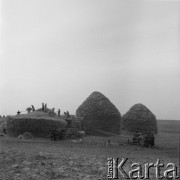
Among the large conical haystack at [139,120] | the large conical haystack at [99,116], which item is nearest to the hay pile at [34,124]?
the large conical haystack at [99,116]

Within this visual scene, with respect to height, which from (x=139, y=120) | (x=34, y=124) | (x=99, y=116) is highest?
(x=99, y=116)

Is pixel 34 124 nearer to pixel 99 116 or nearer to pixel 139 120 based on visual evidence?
pixel 99 116

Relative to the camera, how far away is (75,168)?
8383 millimetres

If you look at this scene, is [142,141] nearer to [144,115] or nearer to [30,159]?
[30,159]

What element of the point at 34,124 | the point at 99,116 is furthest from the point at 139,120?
the point at 34,124

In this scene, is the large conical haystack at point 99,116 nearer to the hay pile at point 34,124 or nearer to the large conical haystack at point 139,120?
the large conical haystack at point 139,120

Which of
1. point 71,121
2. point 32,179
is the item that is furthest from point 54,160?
point 71,121

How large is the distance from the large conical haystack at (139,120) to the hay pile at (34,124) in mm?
9381

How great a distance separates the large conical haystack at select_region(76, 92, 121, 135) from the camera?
26156 millimetres

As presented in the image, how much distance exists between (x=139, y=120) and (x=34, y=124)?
11546 millimetres

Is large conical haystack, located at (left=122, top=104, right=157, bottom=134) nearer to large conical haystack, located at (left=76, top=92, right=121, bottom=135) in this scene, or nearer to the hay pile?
large conical haystack, located at (left=76, top=92, right=121, bottom=135)

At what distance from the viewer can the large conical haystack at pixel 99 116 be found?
1030 inches

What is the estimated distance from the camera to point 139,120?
1176 inches

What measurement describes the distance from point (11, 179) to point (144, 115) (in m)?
23.8
